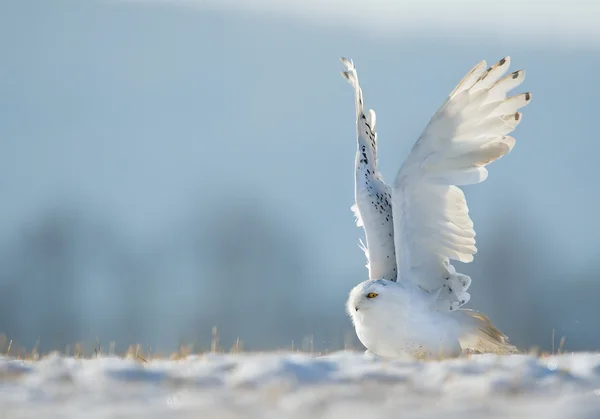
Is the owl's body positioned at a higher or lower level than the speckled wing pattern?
lower

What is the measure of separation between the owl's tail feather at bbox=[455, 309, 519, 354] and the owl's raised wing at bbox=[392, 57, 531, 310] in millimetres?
866

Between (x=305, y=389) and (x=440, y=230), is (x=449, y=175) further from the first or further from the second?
(x=305, y=389)

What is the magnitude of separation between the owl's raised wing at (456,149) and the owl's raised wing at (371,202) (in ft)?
1.55

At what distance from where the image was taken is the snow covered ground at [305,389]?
465 centimetres

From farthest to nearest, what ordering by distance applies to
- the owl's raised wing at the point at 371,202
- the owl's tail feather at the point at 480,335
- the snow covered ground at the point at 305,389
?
the owl's raised wing at the point at 371,202, the owl's tail feather at the point at 480,335, the snow covered ground at the point at 305,389

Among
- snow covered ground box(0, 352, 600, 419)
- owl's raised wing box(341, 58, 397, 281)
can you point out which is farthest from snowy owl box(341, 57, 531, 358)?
snow covered ground box(0, 352, 600, 419)

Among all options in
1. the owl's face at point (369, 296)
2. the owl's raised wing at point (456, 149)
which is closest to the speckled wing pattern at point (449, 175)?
the owl's raised wing at point (456, 149)

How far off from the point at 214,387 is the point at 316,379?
59 cm

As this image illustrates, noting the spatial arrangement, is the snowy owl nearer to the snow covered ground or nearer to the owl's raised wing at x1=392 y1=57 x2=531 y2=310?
the owl's raised wing at x1=392 y1=57 x2=531 y2=310

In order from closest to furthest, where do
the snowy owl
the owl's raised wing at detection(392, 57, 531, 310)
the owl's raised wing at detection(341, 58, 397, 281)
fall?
the snowy owl, the owl's raised wing at detection(392, 57, 531, 310), the owl's raised wing at detection(341, 58, 397, 281)

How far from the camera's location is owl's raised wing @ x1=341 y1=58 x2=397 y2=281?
8.69 meters

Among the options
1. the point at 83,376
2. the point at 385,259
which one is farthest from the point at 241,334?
the point at 83,376

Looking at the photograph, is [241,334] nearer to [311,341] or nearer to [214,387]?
[311,341]

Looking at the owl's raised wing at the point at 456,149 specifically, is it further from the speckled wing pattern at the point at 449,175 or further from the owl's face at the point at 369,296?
the owl's face at the point at 369,296
